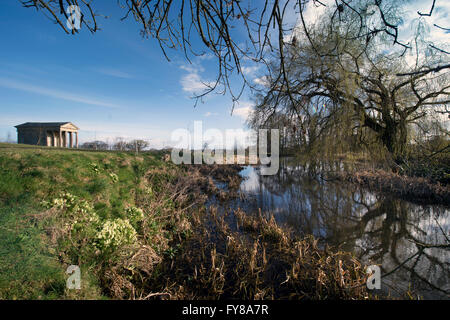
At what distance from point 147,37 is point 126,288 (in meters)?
3.56

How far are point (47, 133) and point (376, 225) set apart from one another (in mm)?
36812

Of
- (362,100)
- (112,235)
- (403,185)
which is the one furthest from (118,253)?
(403,185)

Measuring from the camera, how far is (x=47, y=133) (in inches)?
1050

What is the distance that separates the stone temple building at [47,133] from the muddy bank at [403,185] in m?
33.3

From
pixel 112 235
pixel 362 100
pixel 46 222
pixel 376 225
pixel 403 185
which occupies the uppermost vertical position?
pixel 362 100

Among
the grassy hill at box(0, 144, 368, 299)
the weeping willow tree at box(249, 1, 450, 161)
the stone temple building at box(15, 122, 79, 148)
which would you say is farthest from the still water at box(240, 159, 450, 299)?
the stone temple building at box(15, 122, 79, 148)

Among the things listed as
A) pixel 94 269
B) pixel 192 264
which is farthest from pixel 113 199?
pixel 192 264

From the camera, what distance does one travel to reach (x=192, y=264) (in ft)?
13.1

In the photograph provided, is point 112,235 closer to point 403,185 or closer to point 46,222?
point 46,222

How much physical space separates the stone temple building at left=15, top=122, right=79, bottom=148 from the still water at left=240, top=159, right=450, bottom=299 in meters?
29.7

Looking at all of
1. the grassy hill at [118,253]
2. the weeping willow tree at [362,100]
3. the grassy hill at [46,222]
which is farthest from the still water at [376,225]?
the grassy hill at [46,222]

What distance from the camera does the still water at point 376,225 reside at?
11.9 ft

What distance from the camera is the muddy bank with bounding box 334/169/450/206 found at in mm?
8117
